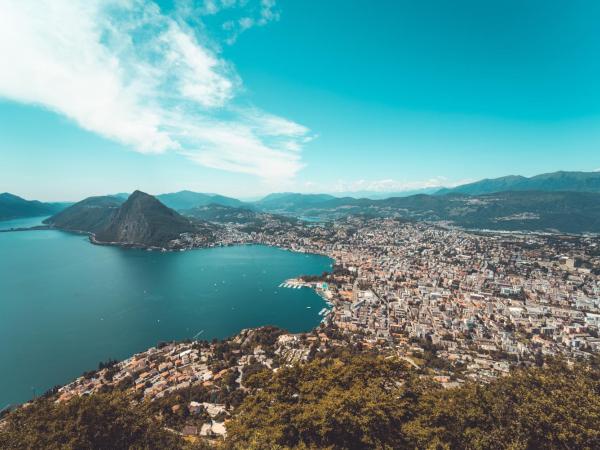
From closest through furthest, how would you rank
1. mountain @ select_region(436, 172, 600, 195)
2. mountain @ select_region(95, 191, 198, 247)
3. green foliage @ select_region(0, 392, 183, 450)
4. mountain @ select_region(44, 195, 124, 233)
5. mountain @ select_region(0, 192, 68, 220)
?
1. green foliage @ select_region(0, 392, 183, 450)
2. mountain @ select_region(95, 191, 198, 247)
3. mountain @ select_region(44, 195, 124, 233)
4. mountain @ select_region(0, 192, 68, 220)
5. mountain @ select_region(436, 172, 600, 195)

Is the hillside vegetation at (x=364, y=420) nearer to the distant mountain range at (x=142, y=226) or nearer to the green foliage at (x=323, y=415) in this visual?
the green foliage at (x=323, y=415)

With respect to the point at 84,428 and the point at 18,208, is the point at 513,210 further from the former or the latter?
the point at 18,208

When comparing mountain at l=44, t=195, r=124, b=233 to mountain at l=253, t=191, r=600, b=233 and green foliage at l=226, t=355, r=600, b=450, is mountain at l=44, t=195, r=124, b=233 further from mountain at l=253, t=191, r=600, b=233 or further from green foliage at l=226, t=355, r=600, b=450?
mountain at l=253, t=191, r=600, b=233

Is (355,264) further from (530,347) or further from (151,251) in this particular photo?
(151,251)

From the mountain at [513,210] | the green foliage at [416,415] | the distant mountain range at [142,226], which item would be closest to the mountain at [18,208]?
the distant mountain range at [142,226]

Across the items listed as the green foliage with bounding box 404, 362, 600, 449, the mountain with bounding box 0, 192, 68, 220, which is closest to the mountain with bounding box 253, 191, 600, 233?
the green foliage with bounding box 404, 362, 600, 449

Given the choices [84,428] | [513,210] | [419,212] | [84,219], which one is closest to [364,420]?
[84,428]
